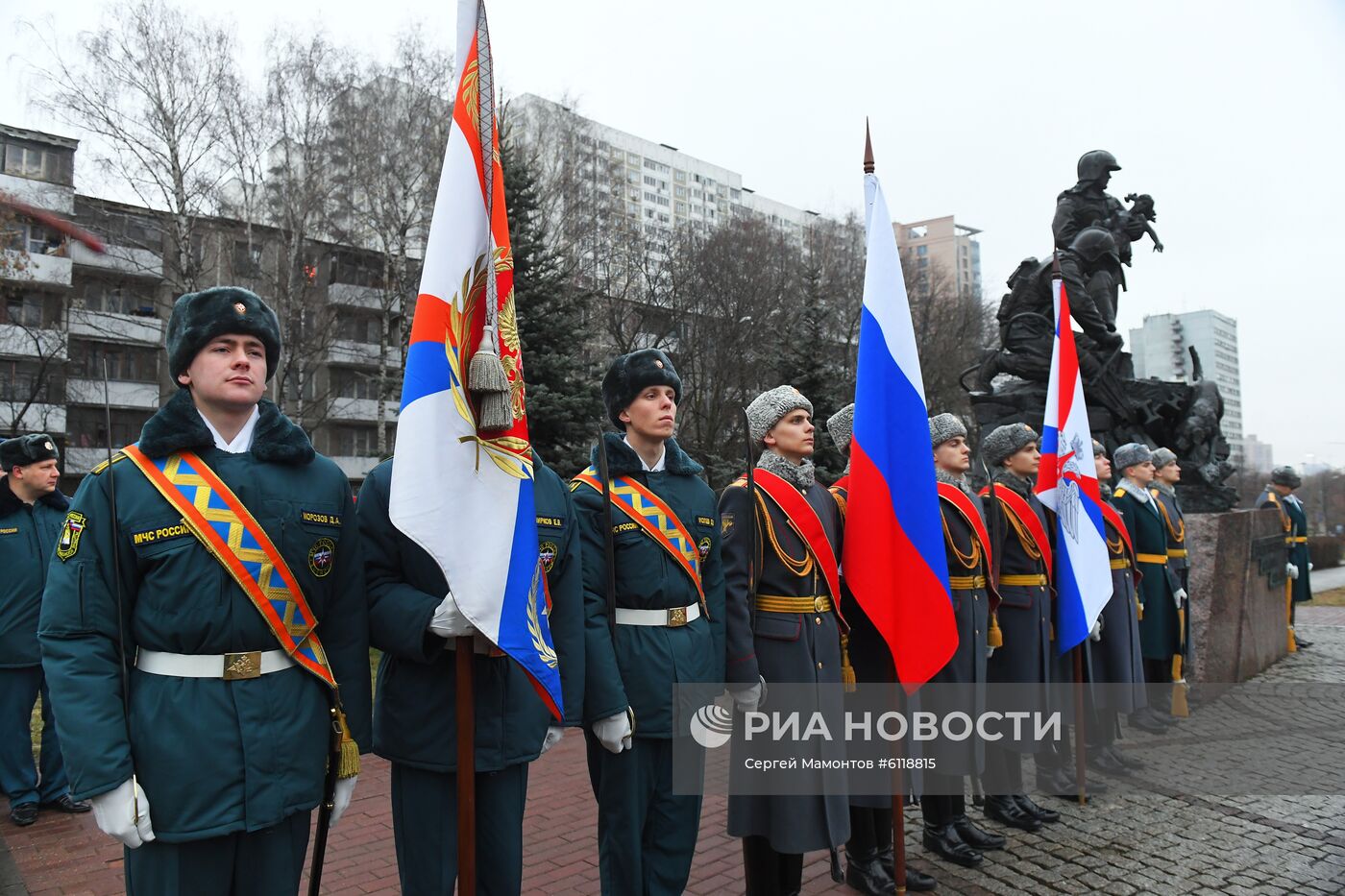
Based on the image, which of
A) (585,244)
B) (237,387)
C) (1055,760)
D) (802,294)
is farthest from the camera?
(802,294)

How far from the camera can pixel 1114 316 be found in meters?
12.0

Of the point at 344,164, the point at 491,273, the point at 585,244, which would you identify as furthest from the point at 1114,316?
the point at 344,164

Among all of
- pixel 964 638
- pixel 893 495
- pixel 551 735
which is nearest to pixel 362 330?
pixel 964 638

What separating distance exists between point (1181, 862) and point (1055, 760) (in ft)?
3.96

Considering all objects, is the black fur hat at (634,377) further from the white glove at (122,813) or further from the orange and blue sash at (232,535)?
the white glove at (122,813)

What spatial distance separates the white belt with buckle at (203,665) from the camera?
97.5 inches

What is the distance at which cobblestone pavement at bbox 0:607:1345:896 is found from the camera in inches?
176

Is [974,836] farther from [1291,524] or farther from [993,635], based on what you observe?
[1291,524]

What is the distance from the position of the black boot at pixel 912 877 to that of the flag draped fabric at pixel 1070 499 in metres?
1.93

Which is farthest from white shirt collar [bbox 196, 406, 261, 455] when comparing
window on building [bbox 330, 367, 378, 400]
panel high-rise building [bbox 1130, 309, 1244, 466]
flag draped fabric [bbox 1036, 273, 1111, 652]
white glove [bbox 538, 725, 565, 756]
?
panel high-rise building [bbox 1130, 309, 1244, 466]

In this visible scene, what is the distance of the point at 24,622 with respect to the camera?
18.9 feet

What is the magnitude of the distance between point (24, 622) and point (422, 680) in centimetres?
430

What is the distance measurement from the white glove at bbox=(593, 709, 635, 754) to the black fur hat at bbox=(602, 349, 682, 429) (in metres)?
1.30

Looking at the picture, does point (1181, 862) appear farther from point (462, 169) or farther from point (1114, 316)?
point (1114, 316)
